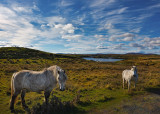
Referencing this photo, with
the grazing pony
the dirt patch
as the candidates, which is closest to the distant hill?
the grazing pony

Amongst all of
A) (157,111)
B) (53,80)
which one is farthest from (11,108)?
(157,111)

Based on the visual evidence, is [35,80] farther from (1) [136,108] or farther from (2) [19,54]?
(2) [19,54]

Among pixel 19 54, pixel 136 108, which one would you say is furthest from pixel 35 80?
pixel 19 54

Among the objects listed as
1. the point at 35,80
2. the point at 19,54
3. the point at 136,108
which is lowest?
the point at 136,108

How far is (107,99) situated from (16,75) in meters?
7.32

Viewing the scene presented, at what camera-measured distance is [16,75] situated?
6.62 metres

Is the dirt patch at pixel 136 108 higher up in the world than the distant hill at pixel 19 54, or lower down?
lower down

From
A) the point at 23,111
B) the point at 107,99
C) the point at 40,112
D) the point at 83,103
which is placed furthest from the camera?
the point at 107,99

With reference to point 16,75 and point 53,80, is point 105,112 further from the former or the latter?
point 16,75

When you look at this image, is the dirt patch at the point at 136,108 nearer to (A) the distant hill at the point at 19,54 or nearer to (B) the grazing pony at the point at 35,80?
(B) the grazing pony at the point at 35,80

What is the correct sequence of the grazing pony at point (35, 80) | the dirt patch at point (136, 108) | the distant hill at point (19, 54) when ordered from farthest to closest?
1. the distant hill at point (19, 54)
2. the dirt patch at point (136, 108)
3. the grazing pony at point (35, 80)

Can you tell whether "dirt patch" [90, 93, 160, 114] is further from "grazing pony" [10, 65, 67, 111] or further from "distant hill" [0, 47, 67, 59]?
"distant hill" [0, 47, 67, 59]

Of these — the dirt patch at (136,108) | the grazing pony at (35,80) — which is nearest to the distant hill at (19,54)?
the grazing pony at (35,80)

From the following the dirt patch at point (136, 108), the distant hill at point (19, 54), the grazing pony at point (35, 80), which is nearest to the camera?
the grazing pony at point (35, 80)
